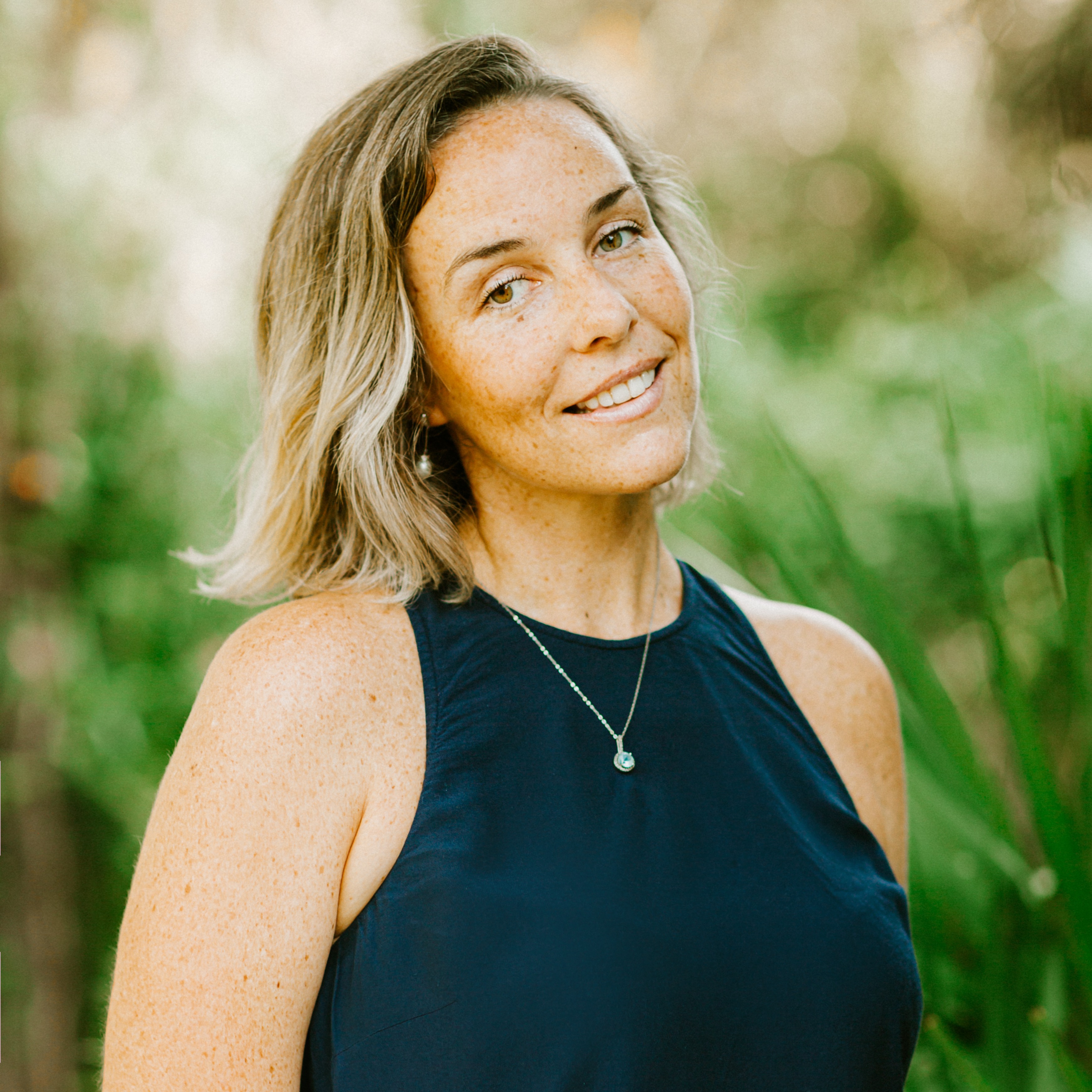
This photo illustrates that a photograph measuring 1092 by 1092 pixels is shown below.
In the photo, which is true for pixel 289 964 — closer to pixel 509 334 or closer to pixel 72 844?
pixel 509 334

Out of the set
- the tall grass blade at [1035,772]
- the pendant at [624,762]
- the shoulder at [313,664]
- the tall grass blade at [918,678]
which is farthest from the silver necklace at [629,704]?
the tall grass blade at [1035,772]

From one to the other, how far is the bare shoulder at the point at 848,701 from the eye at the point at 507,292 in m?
0.62

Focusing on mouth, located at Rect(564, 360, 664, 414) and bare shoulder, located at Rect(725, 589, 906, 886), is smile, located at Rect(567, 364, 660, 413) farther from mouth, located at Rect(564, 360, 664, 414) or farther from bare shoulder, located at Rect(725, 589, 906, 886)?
bare shoulder, located at Rect(725, 589, 906, 886)

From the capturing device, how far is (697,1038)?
1.24 m

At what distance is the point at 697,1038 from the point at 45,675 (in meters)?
2.49

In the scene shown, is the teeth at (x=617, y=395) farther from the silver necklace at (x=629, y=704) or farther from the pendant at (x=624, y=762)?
the pendant at (x=624, y=762)

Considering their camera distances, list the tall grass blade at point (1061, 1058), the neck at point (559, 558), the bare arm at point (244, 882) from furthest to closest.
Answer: the neck at point (559, 558)
the tall grass blade at point (1061, 1058)
the bare arm at point (244, 882)

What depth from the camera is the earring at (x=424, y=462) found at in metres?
1.52

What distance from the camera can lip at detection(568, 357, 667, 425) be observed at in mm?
1366

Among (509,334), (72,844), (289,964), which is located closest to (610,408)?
(509,334)

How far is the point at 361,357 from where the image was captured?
4.76 feet

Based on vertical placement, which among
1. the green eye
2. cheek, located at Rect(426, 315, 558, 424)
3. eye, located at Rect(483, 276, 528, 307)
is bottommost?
cheek, located at Rect(426, 315, 558, 424)

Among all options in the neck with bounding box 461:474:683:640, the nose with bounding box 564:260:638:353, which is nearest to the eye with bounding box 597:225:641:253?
the nose with bounding box 564:260:638:353

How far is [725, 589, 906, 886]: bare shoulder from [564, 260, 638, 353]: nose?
1.78 ft
